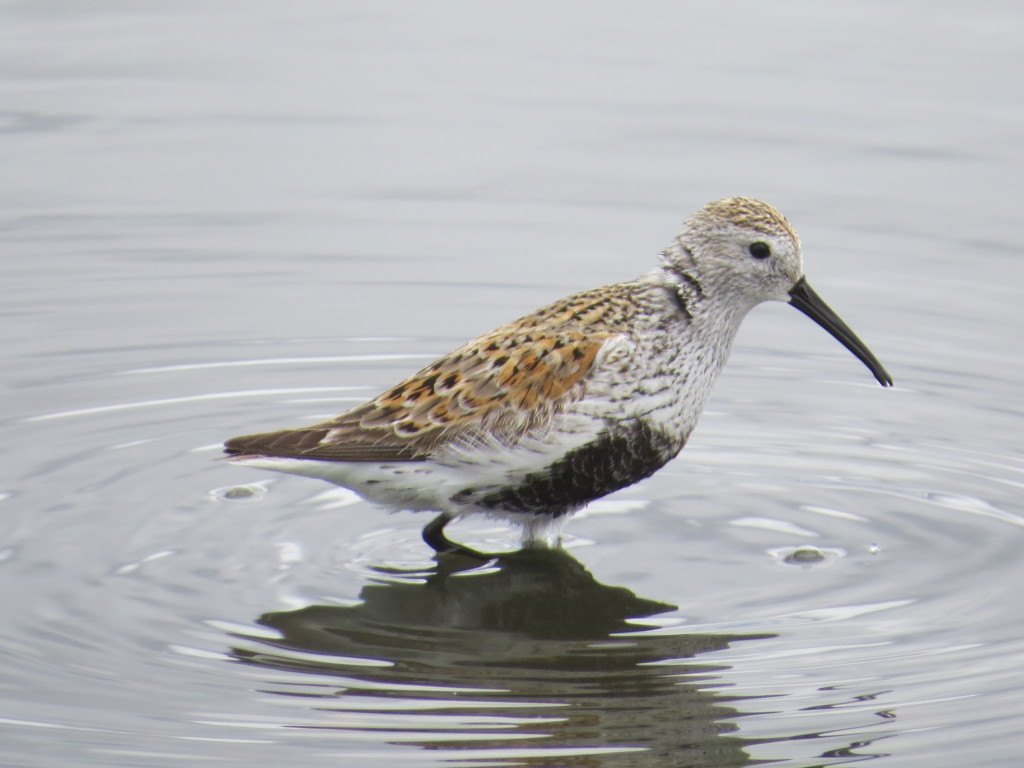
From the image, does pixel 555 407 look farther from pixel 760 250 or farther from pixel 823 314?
pixel 823 314

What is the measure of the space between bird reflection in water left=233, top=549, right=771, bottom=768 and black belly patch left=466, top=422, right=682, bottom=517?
0.49 m

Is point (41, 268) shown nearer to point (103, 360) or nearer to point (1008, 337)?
point (103, 360)

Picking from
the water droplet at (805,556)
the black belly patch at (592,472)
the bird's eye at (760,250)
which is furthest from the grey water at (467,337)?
the bird's eye at (760,250)

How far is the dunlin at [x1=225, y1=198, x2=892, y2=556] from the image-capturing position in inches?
345

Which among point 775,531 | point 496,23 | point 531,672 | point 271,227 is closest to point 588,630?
point 531,672

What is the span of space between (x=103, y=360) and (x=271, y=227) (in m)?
2.36

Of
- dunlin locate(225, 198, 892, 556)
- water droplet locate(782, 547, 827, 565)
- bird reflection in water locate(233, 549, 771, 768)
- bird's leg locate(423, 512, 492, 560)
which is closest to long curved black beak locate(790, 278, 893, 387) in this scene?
dunlin locate(225, 198, 892, 556)

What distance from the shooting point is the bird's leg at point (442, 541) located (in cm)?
922

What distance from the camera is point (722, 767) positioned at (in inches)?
283

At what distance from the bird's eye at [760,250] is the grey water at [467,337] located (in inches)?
55.8

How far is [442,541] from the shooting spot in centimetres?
941

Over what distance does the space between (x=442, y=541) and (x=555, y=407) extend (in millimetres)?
1108

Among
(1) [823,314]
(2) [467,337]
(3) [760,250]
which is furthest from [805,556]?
(2) [467,337]

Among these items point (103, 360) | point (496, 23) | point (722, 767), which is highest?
point (496, 23)
